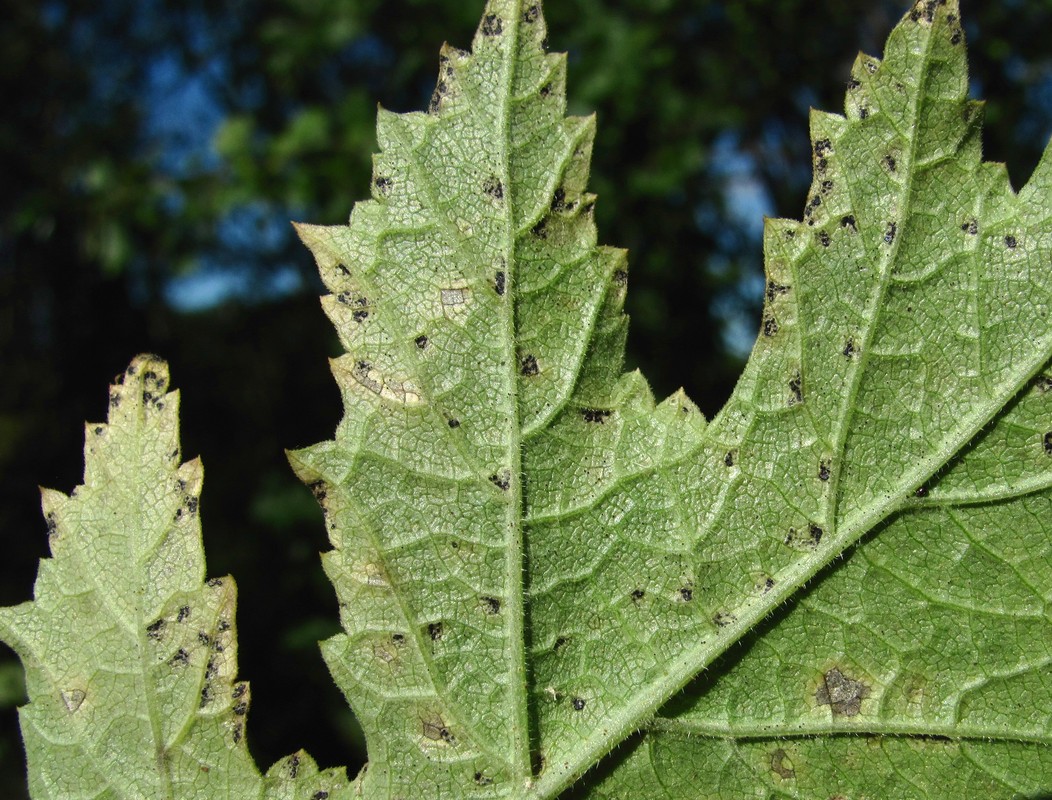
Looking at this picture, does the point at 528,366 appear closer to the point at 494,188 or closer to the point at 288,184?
the point at 494,188

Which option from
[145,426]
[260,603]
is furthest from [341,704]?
[145,426]

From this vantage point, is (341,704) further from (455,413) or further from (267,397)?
(455,413)

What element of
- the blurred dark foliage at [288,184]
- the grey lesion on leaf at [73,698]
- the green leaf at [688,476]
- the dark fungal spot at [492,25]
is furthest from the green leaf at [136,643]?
the blurred dark foliage at [288,184]

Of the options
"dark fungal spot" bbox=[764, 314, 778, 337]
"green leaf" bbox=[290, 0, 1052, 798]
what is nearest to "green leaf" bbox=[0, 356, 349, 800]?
"green leaf" bbox=[290, 0, 1052, 798]

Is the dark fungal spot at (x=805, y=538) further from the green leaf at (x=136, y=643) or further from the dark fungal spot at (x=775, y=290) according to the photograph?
the green leaf at (x=136, y=643)

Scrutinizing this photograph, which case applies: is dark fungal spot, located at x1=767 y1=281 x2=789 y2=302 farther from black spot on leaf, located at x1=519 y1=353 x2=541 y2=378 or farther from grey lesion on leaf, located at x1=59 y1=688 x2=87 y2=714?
grey lesion on leaf, located at x1=59 y1=688 x2=87 y2=714

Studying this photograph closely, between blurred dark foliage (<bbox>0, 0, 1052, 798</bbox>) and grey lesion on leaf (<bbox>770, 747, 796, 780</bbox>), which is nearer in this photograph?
grey lesion on leaf (<bbox>770, 747, 796, 780</bbox>)
